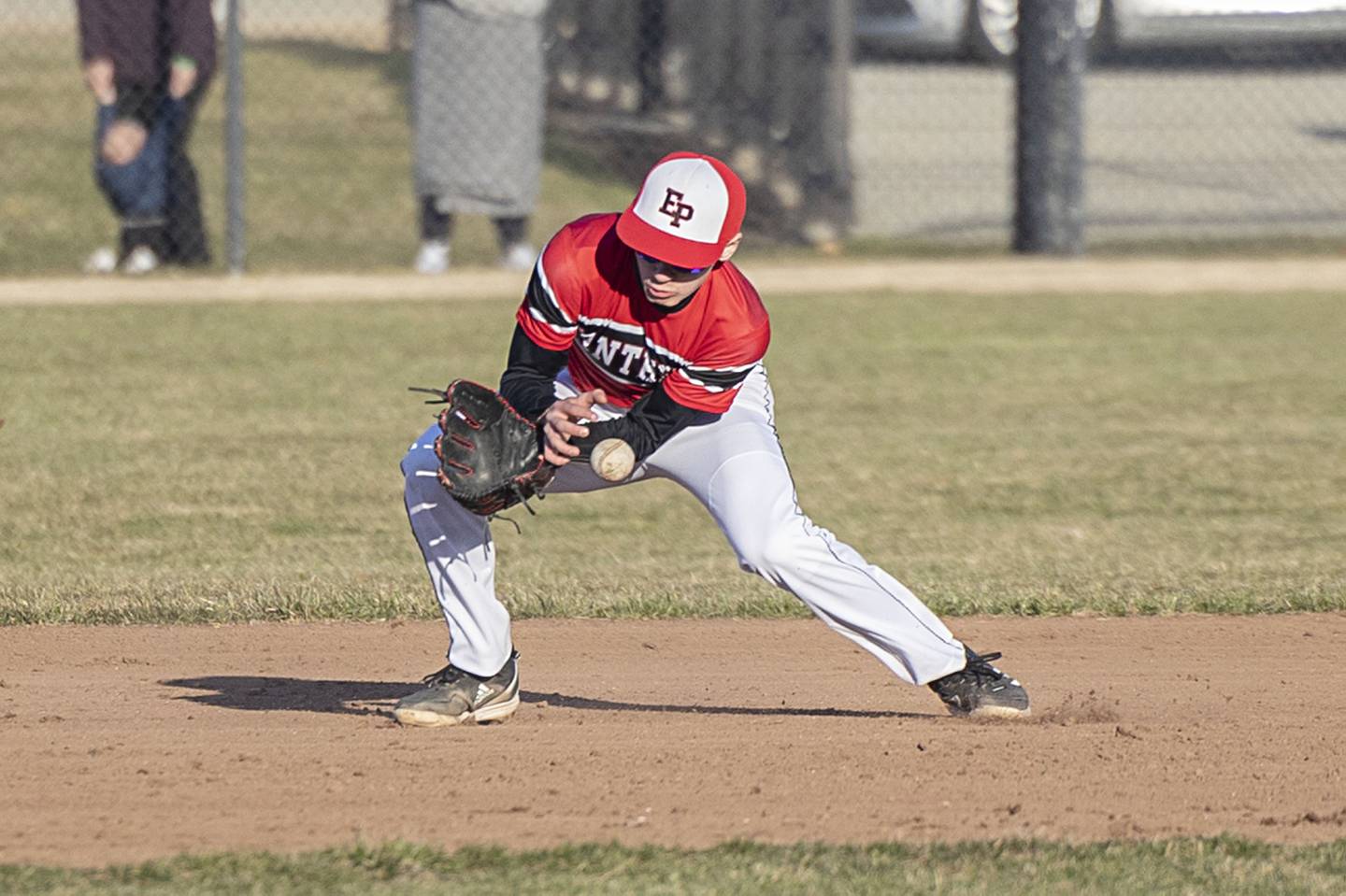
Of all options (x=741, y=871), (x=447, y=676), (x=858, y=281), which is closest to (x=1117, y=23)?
(x=858, y=281)

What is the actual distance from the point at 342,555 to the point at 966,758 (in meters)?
3.25

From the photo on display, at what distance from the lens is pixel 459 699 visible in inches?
215

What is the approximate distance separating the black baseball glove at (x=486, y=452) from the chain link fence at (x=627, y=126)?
7520 millimetres

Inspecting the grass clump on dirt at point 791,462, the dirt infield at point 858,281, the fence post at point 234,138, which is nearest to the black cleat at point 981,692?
the grass clump on dirt at point 791,462

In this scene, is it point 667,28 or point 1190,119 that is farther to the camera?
point 1190,119

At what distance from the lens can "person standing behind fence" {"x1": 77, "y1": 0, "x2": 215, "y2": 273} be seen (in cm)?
1212

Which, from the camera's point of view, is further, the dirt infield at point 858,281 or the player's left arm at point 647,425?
the dirt infield at point 858,281

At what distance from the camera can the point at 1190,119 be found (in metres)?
17.9

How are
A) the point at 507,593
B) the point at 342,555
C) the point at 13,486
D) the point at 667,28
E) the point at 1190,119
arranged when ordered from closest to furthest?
the point at 507,593 < the point at 342,555 < the point at 13,486 < the point at 667,28 < the point at 1190,119

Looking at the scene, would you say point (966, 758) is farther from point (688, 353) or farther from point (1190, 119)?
point (1190, 119)

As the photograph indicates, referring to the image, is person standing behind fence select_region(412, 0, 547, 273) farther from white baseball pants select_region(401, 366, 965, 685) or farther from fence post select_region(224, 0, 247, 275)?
white baseball pants select_region(401, 366, 965, 685)

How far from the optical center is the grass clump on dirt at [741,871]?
4.11 metres

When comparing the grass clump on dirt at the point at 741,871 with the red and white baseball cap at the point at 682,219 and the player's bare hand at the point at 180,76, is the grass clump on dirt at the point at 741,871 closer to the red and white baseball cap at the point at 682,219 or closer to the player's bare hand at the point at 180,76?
the red and white baseball cap at the point at 682,219

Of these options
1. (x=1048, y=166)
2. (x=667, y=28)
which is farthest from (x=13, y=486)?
(x=667, y=28)
